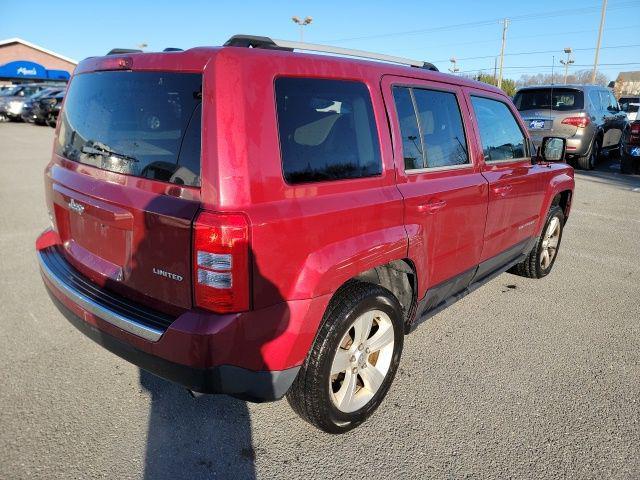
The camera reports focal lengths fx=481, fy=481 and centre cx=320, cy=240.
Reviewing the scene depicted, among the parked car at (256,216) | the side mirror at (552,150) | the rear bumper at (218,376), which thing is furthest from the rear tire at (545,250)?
the rear bumper at (218,376)

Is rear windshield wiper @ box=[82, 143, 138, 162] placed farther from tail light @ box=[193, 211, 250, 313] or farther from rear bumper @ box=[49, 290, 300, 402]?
rear bumper @ box=[49, 290, 300, 402]

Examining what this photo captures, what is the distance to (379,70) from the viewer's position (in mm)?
2611

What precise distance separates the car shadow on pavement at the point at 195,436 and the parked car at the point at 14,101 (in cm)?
2593

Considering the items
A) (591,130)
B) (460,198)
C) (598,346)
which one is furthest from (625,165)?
(460,198)

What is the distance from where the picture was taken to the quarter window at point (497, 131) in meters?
3.50

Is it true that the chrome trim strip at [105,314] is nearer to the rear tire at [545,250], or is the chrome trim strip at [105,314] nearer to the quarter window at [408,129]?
the quarter window at [408,129]

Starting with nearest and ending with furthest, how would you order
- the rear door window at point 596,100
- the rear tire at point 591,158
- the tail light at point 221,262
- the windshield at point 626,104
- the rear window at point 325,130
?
the tail light at point 221,262, the rear window at point 325,130, the rear door window at point 596,100, the rear tire at point 591,158, the windshield at point 626,104

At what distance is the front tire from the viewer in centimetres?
231

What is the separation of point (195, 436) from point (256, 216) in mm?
1301

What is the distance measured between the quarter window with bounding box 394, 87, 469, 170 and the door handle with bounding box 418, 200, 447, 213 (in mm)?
224

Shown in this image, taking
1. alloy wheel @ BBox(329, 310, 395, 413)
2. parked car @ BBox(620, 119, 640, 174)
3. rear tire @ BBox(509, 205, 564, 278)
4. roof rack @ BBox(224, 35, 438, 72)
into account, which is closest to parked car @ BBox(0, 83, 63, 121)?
parked car @ BBox(620, 119, 640, 174)

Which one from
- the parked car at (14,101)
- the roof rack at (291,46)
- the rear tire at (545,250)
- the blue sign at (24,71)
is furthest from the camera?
the blue sign at (24,71)

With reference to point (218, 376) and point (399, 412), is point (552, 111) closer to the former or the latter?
point (399, 412)

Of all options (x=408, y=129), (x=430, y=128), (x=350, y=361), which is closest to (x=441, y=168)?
(x=430, y=128)
